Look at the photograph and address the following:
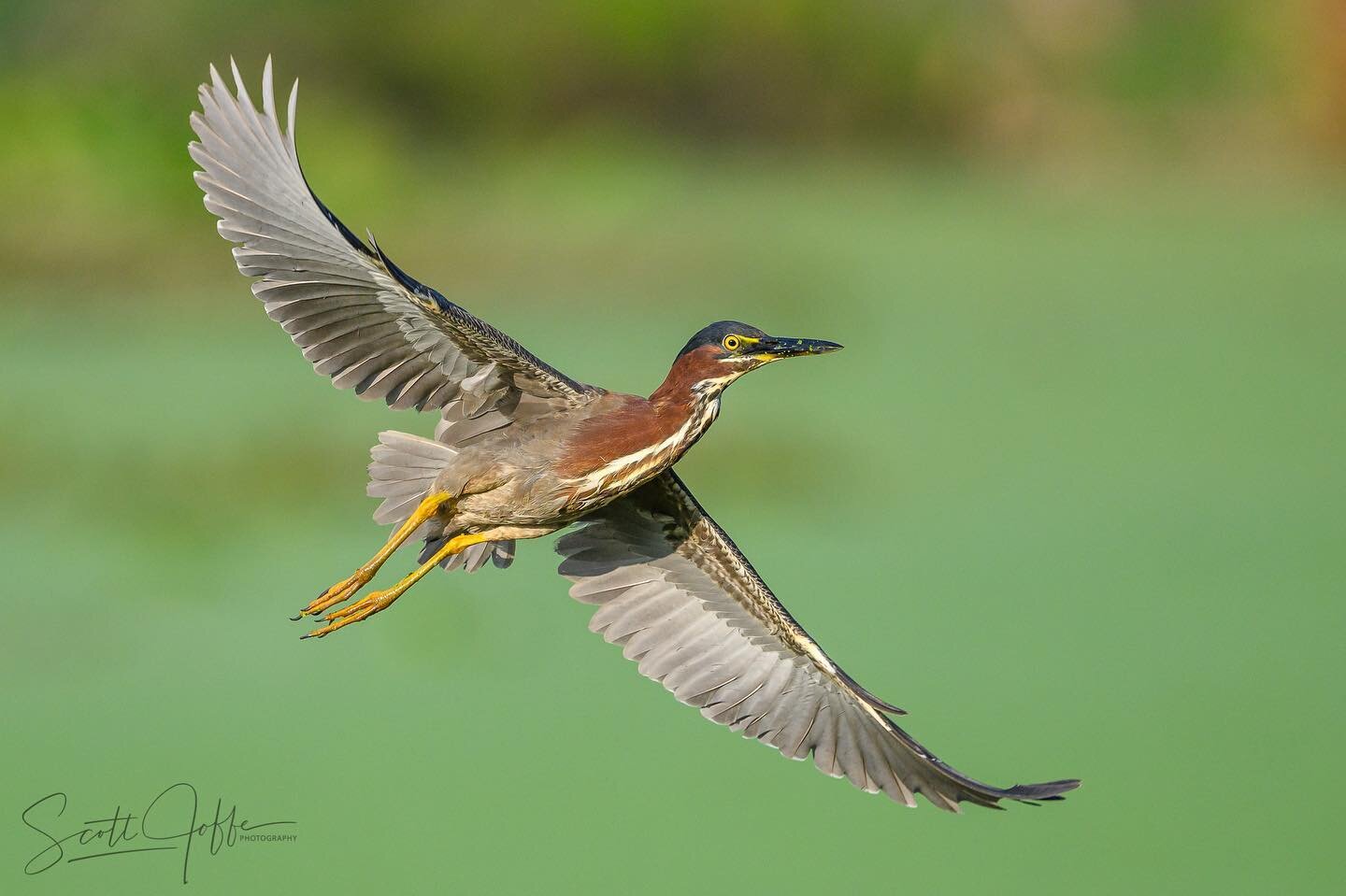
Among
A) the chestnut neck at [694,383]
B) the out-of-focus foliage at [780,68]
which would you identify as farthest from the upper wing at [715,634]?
the out-of-focus foliage at [780,68]

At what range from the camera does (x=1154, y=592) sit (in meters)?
8.59

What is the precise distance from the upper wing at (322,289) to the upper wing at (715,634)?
71 cm

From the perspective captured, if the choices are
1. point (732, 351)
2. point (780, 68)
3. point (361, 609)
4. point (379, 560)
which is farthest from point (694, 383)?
point (780, 68)

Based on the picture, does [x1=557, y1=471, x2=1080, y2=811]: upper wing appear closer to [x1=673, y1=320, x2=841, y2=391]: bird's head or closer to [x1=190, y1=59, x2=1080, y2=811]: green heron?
[x1=190, y1=59, x2=1080, y2=811]: green heron

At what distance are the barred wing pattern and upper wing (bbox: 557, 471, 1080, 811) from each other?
676 mm

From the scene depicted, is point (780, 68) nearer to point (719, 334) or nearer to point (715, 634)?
point (715, 634)

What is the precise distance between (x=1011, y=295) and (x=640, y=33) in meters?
3.77

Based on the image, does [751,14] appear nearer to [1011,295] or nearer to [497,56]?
[497,56]

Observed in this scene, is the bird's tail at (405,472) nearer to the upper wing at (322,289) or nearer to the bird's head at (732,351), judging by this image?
the upper wing at (322,289)

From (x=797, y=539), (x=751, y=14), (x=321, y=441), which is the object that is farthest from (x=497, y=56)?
(x=797, y=539)

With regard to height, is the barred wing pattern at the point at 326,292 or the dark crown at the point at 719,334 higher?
the dark crown at the point at 719,334

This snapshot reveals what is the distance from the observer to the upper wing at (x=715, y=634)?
5367 millimetres

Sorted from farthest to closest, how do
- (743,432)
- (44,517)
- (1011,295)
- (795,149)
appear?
1. (795,149)
2. (1011,295)
3. (743,432)
4. (44,517)

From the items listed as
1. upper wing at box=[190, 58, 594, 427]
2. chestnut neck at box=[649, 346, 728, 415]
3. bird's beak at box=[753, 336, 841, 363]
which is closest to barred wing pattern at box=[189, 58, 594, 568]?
upper wing at box=[190, 58, 594, 427]
